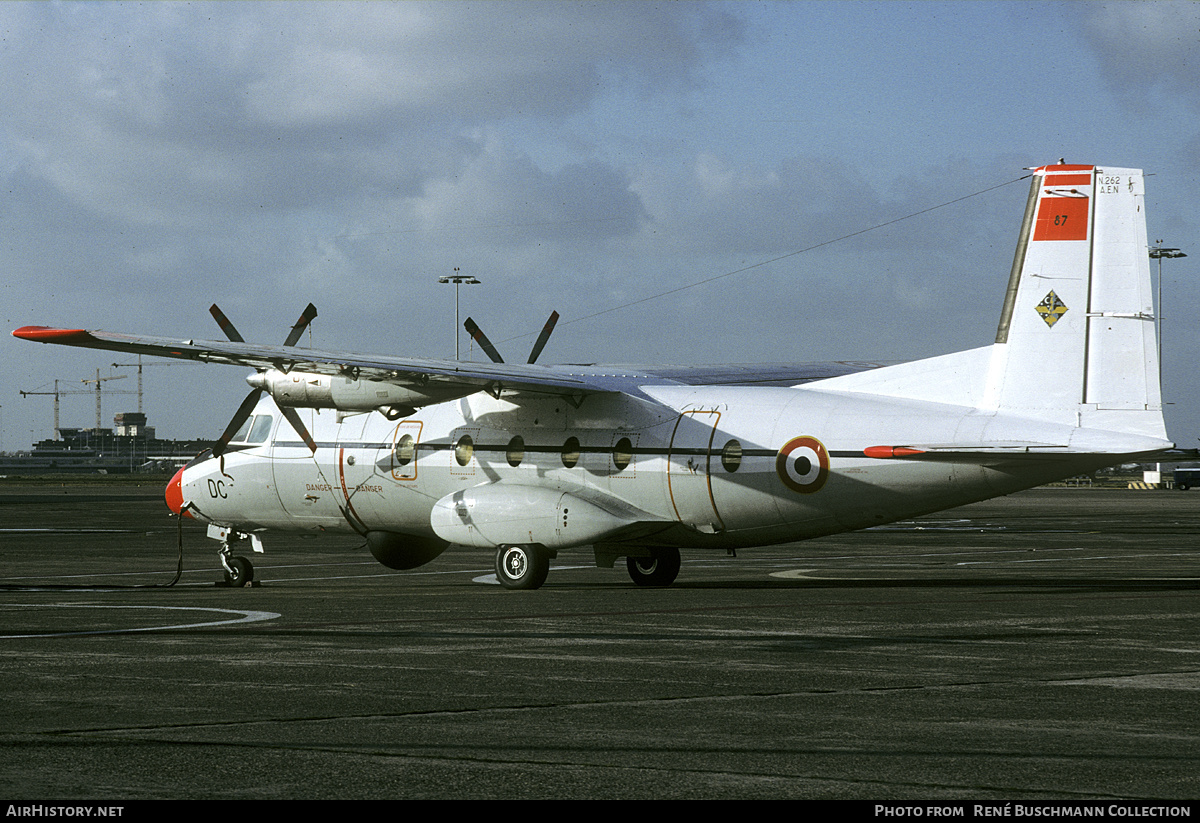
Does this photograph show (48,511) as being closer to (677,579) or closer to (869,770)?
(677,579)

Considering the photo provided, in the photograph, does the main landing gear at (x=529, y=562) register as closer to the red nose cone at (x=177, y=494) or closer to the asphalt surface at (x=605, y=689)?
the asphalt surface at (x=605, y=689)

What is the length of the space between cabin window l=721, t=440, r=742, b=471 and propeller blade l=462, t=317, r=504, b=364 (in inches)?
242

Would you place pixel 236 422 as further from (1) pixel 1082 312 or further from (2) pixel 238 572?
(1) pixel 1082 312

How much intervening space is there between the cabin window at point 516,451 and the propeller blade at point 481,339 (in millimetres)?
2580

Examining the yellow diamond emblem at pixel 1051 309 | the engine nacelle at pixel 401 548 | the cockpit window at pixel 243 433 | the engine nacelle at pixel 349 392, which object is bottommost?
the engine nacelle at pixel 401 548

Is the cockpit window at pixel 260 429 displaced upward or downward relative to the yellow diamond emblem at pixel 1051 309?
downward

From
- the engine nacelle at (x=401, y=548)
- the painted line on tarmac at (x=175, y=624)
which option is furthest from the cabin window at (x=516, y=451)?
the painted line on tarmac at (x=175, y=624)

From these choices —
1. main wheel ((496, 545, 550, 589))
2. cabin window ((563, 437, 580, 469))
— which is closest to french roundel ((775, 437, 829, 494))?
cabin window ((563, 437, 580, 469))

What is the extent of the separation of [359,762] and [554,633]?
27.2 ft

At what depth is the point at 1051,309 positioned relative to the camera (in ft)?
72.1

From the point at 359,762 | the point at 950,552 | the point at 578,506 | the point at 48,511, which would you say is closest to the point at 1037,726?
the point at 359,762

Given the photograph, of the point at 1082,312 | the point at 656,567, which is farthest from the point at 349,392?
the point at 1082,312

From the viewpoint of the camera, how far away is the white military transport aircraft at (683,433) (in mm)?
21594

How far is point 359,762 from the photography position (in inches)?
357
